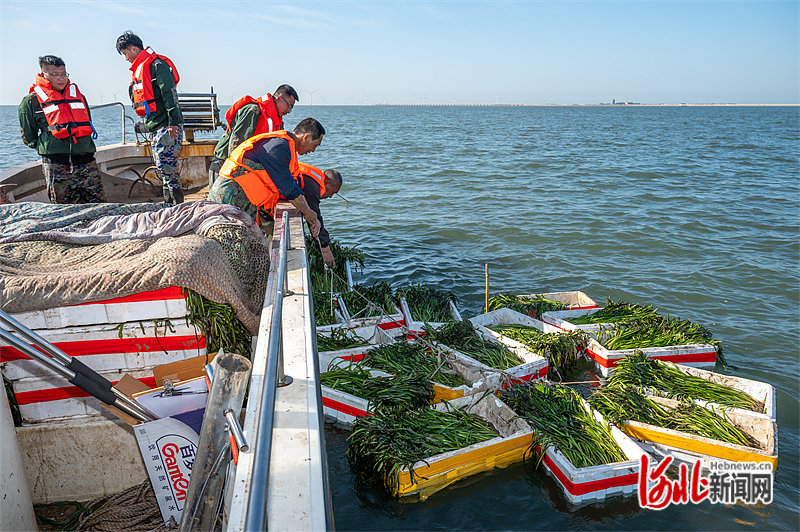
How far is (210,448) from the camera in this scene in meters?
2.52

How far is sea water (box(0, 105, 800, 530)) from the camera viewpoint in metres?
4.42

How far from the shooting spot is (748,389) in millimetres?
5340

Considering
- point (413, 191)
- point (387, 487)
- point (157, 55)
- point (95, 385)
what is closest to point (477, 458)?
point (387, 487)

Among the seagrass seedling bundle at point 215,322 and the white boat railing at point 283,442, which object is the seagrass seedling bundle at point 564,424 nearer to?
the white boat railing at point 283,442

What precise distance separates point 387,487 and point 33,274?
10.1 feet

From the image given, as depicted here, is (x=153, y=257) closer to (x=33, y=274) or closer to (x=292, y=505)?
(x=33, y=274)

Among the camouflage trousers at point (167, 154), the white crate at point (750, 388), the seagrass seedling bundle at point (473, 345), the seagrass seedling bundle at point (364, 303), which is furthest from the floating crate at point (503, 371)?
the camouflage trousers at point (167, 154)

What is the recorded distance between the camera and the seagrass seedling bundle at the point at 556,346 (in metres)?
6.29

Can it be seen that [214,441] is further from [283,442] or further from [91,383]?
[91,383]

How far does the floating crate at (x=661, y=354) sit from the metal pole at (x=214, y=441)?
4.89 metres

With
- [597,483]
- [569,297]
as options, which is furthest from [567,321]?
[597,483]

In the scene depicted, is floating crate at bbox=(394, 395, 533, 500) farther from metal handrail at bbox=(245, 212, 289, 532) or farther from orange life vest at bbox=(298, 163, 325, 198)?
orange life vest at bbox=(298, 163, 325, 198)

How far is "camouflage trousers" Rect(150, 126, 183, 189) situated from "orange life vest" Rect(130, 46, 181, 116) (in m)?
0.35

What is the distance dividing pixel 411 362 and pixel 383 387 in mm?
554
